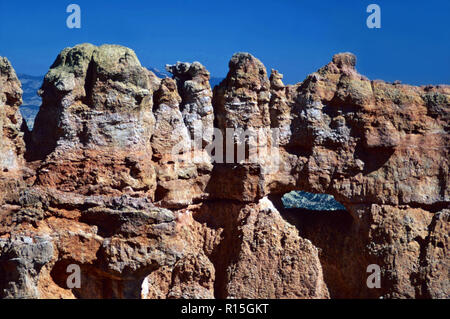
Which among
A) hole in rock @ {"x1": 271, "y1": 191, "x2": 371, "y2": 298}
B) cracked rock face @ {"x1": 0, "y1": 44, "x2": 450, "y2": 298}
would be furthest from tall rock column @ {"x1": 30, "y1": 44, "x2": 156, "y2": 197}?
hole in rock @ {"x1": 271, "y1": 191, "x2": 371, "y2": 298}

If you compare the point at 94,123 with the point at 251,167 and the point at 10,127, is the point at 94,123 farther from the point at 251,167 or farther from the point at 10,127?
the point at 251,167

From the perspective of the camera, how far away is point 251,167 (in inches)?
798

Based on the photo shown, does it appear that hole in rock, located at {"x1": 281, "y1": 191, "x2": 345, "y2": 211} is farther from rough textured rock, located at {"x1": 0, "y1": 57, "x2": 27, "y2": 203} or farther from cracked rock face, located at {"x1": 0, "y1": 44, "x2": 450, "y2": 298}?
rough textured rock, located at {"x1": 0, "y1": 57, "x2": 27, "y2": 203}

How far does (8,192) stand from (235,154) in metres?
6.80

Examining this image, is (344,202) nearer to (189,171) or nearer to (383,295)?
(383,295)

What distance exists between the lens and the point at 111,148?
17.1 m

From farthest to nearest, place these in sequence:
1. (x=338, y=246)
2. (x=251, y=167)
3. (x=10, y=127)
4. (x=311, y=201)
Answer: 1. (x=311, y=201)
2. (x=338, y=246)
3. (x=251, y=167)
4. (x=10, y=127)

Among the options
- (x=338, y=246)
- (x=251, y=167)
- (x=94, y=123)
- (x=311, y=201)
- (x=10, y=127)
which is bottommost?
(x=338, y=246)

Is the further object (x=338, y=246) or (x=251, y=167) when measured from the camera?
(x=338, y=246)

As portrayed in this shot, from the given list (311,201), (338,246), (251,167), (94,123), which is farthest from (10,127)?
(311,201)

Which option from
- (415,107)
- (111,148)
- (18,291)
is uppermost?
(415,107)

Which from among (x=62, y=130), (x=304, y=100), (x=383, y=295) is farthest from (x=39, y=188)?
(x=383, y=295)

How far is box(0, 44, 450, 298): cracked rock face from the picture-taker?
1698 centimetres

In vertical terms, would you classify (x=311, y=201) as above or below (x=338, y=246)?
above
